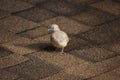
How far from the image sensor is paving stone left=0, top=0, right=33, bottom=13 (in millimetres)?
8414

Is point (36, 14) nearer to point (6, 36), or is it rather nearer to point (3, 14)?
point (3, 14)

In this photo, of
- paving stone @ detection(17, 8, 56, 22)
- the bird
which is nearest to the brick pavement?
paving stone @ detection(17, 8, 56, 22)

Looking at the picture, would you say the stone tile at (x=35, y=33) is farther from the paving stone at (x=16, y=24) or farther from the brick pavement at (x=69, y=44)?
the paving stone at (x=16, y=24)

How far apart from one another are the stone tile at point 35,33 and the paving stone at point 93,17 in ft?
2.61

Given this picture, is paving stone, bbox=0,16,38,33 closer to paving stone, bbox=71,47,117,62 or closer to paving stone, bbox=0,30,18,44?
paving stone, bbox=0,30,18,44

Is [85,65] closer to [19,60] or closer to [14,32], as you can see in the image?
[19,60]

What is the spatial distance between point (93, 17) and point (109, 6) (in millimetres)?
673

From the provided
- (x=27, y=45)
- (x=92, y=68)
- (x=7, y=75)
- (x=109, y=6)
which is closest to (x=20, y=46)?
(x=27, y=45)

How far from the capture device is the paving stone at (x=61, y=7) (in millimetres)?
8305

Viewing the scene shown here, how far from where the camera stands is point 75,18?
8.04 m

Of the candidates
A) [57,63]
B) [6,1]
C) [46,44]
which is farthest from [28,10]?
[57,63]

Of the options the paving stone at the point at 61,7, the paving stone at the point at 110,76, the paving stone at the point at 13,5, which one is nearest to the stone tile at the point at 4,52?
the paving stone at the point at 110,76

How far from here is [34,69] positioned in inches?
247

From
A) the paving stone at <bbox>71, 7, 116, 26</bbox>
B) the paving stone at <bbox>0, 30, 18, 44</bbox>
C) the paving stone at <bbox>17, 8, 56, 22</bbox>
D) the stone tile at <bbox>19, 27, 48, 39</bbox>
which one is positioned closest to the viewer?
the paving stone at <bbox>0, 30, 18, 44</bbox>
